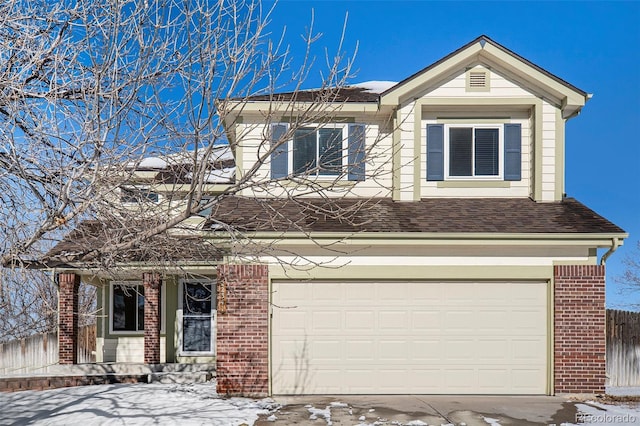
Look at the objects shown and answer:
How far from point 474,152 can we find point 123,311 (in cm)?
1088

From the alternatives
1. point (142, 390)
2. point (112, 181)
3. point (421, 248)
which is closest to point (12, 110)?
point (112, 181)

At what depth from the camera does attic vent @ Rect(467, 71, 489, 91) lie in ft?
43.0

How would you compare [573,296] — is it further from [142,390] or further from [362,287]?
[142,390]

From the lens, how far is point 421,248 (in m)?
11.2

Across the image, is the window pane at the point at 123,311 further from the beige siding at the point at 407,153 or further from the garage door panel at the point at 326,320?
the beige siding at the point at 407,153

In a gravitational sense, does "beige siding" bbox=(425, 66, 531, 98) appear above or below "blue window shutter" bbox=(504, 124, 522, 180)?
above

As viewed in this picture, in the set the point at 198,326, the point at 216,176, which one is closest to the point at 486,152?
the point at 216,176

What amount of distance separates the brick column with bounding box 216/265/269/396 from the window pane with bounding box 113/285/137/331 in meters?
6.64

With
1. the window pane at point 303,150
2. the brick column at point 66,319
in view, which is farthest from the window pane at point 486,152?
the brick column at point 66,319

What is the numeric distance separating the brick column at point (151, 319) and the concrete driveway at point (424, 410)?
211 inches

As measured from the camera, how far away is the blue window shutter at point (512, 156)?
42.4 ft

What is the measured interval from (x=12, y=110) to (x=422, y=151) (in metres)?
8.38

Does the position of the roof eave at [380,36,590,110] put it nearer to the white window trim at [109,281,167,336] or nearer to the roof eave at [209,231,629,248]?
the roof eave at [209,231,629,248]

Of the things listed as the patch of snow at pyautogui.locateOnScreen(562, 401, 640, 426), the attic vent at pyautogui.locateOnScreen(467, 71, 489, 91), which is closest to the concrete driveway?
the patch of snow at pyautogui.locateOnScreen(562, 401, 640, 426)
